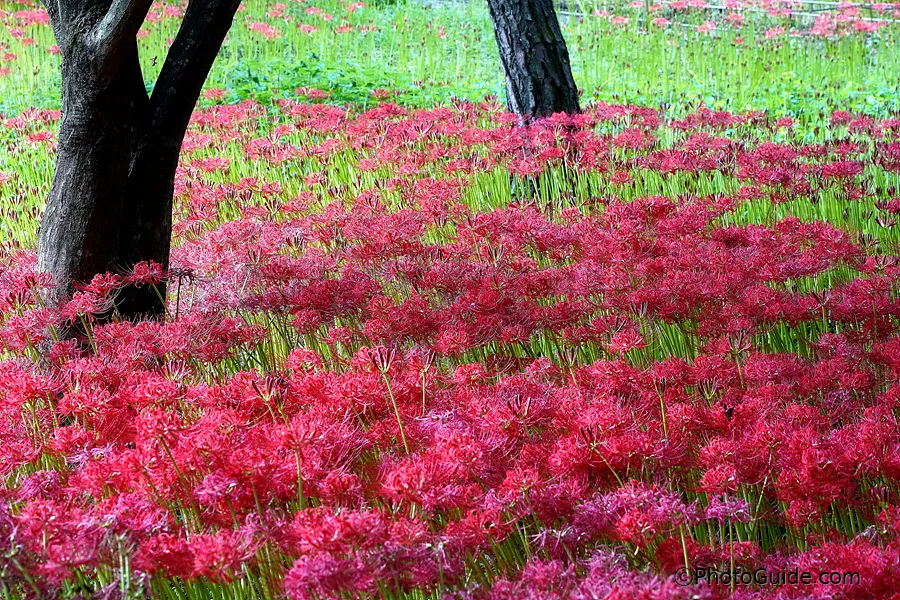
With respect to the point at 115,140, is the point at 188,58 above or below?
above

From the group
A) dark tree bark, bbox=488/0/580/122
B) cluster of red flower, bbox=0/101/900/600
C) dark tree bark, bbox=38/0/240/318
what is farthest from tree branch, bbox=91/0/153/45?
dark tree bark, bbox=488/0/580/122

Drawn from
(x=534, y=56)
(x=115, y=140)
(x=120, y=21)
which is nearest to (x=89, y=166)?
(x=115, y=140)

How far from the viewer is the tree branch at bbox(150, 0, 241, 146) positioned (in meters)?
3.64

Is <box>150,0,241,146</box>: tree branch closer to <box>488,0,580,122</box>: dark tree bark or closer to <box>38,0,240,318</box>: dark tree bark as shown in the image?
<box>38,0,240,318</box>: dark tree bark

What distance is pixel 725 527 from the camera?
2207 millimetres

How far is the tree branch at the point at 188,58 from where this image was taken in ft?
12.0

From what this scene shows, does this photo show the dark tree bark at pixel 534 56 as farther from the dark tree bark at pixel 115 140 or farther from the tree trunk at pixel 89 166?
the tree trunk at pixel 89 166

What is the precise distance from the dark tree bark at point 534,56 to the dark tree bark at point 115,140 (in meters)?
2.81

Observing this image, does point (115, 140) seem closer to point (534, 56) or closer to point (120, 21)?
point (120, 21)

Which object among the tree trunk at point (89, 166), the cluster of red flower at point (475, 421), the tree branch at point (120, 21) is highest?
the tree branch at point (120, 21)

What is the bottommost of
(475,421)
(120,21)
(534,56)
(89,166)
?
(475,421)

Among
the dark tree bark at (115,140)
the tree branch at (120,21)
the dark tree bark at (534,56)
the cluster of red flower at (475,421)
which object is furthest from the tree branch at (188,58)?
the dark tree bark at (534,56)

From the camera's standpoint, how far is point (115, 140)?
11.4 ft

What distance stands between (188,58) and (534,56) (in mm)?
2990
